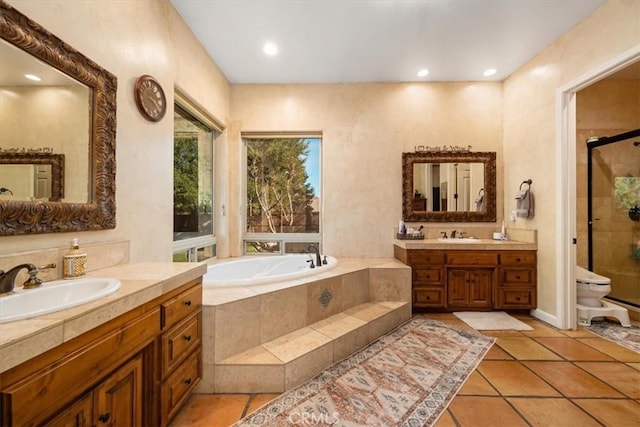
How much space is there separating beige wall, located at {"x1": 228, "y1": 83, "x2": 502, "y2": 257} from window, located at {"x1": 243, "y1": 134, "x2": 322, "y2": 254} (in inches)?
7.0

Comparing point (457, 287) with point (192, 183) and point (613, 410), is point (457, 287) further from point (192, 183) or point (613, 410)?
point (192, 183)

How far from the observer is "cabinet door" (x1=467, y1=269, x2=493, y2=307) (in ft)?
9.78

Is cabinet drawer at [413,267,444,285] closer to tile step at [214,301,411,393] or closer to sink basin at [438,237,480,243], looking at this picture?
sink basin at [438,237,480,243]

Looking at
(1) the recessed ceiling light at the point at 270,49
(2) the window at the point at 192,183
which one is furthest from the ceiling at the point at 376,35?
(2) the window at the point at 192,183

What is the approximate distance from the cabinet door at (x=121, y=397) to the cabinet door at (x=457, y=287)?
9.58ft

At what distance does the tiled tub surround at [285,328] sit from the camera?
5.48 ft

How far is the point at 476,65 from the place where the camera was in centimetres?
305

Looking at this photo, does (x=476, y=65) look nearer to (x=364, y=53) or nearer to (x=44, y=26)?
(x=364, y=53)

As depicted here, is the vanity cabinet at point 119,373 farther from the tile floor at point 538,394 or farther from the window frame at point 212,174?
the window frame at point 212,174

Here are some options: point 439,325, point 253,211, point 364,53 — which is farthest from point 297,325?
point 364,53

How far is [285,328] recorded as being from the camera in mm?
2002

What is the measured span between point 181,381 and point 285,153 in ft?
9.19

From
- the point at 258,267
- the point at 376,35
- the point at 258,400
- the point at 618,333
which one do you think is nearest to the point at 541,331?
the point at 618,333

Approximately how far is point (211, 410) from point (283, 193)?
8.24 feet
